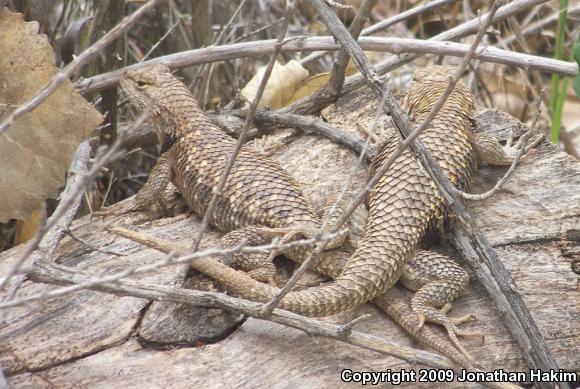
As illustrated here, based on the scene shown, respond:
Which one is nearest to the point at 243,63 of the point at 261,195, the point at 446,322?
the point at 261,195

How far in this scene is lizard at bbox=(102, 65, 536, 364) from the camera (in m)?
2.93

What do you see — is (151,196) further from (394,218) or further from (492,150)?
(492,150)

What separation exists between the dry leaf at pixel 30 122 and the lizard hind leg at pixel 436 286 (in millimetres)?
1435

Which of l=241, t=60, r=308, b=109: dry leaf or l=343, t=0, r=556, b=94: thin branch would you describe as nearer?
l=343, t=0, r=556, b=94: thin branch

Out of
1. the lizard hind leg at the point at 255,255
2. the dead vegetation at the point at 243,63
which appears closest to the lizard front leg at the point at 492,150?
the dead vegetation at the point at 243,63

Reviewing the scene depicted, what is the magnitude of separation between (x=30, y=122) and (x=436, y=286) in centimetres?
177

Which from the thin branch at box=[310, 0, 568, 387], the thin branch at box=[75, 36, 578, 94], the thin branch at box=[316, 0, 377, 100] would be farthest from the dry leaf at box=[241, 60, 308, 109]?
the thin branch at box=[310, 0, 568, 387]

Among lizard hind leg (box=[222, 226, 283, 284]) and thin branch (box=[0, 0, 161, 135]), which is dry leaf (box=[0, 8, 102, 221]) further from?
thin branch (box=[0, 0, 161, 135])

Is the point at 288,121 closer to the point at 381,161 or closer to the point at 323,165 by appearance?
the point at 323,165

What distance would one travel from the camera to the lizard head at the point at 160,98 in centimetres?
384

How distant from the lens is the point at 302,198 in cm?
340

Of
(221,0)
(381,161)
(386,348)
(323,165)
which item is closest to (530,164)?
(381,161)

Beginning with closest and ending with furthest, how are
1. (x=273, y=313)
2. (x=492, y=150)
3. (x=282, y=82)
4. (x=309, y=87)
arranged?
1. (x=273, y=313)
2. (x=492, y=150)
3. (x=282, y=82)
4. (x=309, y=87)

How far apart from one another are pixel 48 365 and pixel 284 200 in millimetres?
1165
